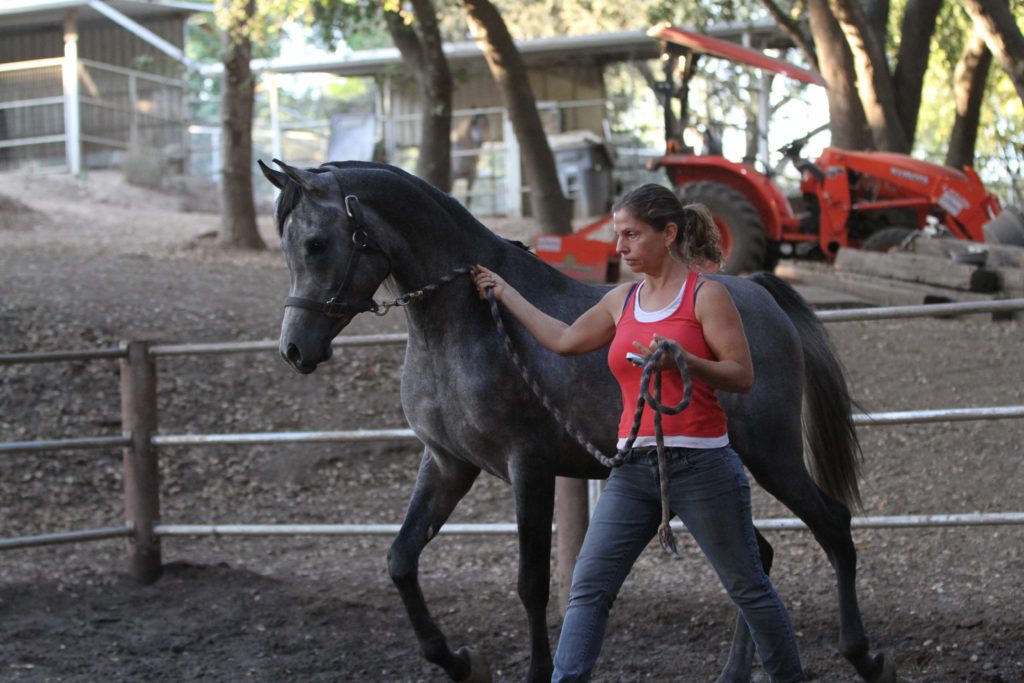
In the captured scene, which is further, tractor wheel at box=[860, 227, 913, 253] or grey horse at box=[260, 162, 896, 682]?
tractor wheel at box=[860, 227, 913, 253]

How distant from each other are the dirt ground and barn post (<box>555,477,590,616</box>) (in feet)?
0.87

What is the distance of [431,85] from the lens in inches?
490

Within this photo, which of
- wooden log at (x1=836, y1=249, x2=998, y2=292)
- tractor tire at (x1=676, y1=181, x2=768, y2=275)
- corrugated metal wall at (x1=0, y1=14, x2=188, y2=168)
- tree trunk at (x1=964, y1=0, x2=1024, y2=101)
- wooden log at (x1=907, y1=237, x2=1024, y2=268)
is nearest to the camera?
tree trunk at (x1=964, y1=0, x2=1024, y2=101)

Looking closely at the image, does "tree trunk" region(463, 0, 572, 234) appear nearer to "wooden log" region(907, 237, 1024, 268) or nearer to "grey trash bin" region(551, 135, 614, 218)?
"wooden log" region(907, 237, 1024, 268)

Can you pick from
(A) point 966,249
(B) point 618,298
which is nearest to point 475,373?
(B) point 618,298

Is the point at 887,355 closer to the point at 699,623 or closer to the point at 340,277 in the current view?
the point at 699,623

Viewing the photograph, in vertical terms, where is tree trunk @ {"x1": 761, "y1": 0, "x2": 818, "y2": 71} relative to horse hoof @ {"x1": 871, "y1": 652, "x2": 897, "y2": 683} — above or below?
above

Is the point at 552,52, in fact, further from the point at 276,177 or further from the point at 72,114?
the point at 276,177

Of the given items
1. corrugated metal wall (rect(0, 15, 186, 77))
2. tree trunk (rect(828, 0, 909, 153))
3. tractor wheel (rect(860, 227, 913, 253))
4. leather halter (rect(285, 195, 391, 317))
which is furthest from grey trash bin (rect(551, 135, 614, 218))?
leather halter (rect(285, 195, 391, 317))

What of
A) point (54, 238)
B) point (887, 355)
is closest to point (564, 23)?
point (54, 238)

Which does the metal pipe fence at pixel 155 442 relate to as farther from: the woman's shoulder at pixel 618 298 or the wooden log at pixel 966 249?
the wooden log at pixel 966 249

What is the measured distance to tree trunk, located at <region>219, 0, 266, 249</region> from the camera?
14.0 metres

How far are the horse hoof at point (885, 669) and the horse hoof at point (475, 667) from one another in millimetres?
1336

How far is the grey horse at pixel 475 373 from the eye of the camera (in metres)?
3.71
